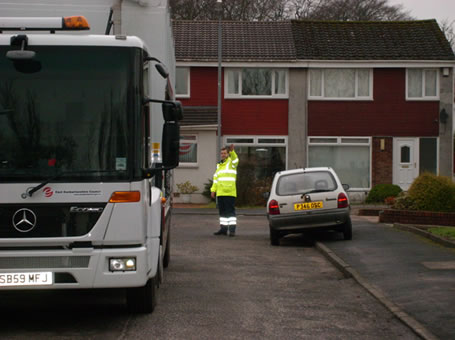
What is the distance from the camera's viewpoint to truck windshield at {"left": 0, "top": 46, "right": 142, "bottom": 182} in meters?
7.63

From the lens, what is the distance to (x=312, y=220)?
16250 millimetres

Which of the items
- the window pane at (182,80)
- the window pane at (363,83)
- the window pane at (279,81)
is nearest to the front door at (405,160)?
the window pane at (363,83)

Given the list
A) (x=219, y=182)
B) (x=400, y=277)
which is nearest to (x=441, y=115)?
(x=219, y=182)

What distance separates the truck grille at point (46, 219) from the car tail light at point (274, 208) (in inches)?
360

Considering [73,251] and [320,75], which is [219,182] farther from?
[320,75]

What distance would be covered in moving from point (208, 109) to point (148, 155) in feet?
81.5

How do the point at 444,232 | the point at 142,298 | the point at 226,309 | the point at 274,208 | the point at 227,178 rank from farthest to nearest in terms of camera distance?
the point at 227,178, the point at 274,208, the point at 444,232, the point at 226,309, the point at 142,298

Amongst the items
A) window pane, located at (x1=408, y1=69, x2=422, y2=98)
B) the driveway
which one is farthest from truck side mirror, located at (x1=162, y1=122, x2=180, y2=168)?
window pane, located at (x1=408, y1=69, x2=422, y2=98)

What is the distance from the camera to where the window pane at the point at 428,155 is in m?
33.3

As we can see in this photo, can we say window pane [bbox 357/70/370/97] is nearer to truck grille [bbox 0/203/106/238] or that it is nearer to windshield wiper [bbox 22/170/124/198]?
windshield wiper [bbox 22/170/124/198]

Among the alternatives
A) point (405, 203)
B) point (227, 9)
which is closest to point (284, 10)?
point (227, 9)

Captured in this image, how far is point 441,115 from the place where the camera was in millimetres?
33344

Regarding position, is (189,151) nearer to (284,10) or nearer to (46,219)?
(284,10)

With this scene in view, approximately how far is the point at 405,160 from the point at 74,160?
88.7 feet
